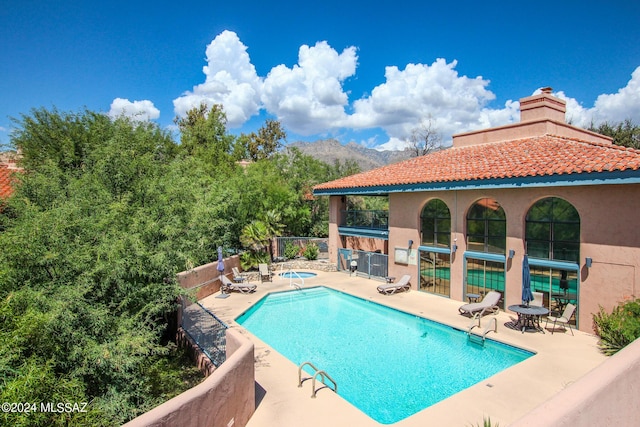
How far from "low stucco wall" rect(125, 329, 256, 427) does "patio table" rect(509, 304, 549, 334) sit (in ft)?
32.5

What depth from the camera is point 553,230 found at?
13.5 meters

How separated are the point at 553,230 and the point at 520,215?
1274 millimetres

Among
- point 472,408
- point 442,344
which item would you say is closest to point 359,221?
point 442,344

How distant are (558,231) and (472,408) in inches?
339

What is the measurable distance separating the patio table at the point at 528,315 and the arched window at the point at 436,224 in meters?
4.96

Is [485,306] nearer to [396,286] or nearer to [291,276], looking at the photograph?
[396,286]

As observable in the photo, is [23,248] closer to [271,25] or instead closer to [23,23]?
[23,23]

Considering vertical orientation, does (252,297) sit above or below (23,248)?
below

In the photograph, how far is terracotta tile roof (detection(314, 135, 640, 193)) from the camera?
1222 cm

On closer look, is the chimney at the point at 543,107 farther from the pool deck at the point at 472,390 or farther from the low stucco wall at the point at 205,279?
the low stucco wall at the point at 205,279

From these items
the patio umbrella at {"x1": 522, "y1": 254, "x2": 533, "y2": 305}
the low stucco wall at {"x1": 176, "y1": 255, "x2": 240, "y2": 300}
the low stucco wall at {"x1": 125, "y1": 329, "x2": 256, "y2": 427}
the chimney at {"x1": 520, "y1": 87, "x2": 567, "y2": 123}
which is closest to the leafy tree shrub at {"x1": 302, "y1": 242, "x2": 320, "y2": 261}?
the low stucco wall at {"x1": 176, "y1": 255, "x2": 240, "y2": 300}

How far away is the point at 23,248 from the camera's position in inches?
266

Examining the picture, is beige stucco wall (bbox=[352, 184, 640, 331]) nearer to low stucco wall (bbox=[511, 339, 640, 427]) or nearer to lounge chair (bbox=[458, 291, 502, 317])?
lounge chair (bbox=[458, 291, 502, 317])

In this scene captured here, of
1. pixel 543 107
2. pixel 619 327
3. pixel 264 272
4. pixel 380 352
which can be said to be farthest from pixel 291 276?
pixel 543 107
